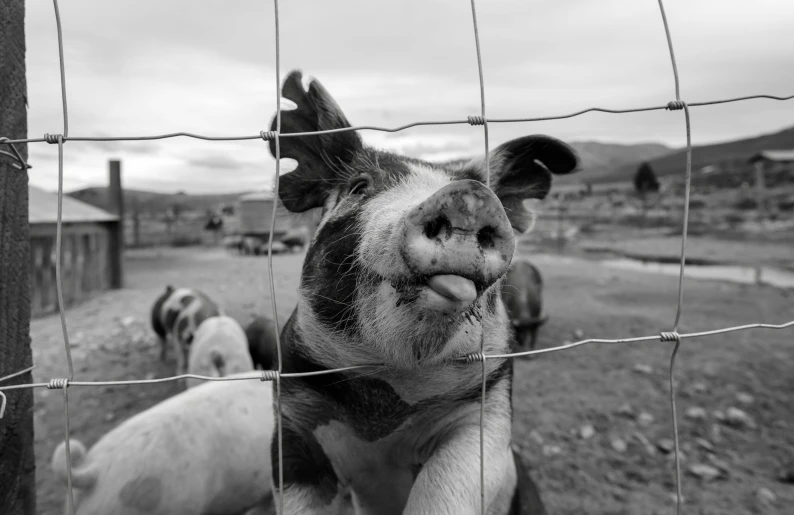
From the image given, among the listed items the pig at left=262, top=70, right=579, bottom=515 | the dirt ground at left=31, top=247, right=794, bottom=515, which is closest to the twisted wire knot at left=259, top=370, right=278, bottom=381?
the pig at left=262, top=70, right=579, bottom=515

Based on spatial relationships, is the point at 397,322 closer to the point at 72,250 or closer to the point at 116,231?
the point at 72,250

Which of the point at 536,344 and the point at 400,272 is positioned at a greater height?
the point at 400,272

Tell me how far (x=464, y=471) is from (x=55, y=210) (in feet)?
25.9

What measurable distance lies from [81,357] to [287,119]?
463cm

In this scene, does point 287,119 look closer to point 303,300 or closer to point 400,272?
point 303,300

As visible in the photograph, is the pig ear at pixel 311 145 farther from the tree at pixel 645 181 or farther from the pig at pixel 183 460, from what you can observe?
the tree at pixel 645 181

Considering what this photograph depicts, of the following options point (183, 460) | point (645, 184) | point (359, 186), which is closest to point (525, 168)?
point (359, 186)

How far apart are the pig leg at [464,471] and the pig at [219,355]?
300cm

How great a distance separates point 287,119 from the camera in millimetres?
1624

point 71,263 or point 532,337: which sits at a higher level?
point 71,263

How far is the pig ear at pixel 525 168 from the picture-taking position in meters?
1.44

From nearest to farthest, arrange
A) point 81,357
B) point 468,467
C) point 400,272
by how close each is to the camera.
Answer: point 400,272 < point 468,467 < point 81,357

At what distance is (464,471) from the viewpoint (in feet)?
4.11

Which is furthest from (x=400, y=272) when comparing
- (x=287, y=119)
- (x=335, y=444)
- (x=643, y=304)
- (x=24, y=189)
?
(x=643, y=304)
